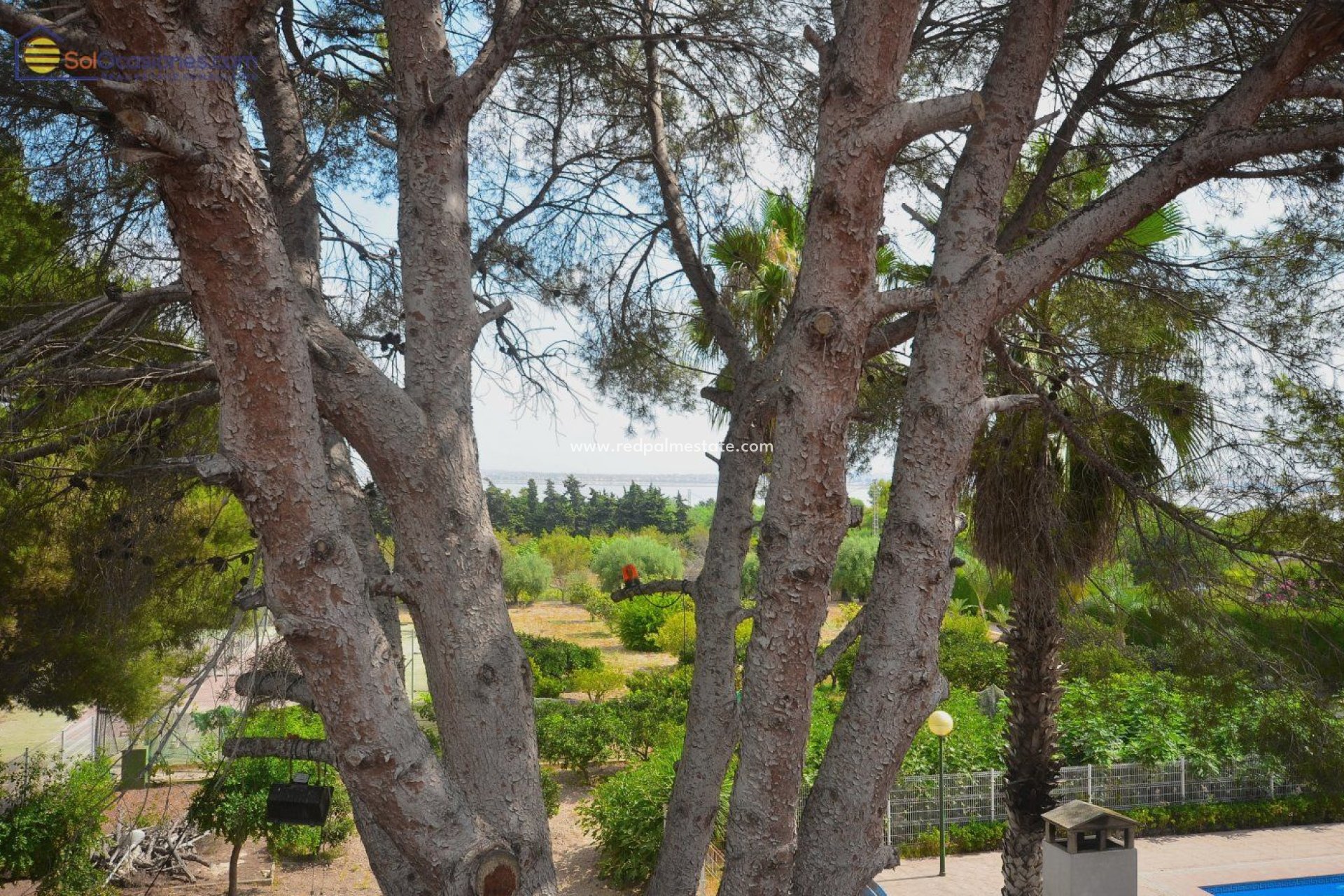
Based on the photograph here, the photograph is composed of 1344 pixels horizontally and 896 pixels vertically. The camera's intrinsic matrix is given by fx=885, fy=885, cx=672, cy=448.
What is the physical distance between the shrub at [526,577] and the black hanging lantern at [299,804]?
79.5 feet

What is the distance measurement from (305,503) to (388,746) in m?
0.54

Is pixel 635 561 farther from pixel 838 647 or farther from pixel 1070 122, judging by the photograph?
pixel 838 647

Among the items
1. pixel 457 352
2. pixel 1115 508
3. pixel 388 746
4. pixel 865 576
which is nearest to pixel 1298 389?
pixel 1115 508

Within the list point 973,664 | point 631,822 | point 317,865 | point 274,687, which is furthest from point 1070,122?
point 973,664

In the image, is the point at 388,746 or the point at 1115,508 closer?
the point at 388,746

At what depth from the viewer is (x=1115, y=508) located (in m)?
5.28

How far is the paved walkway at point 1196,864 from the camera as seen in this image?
8.02 meters

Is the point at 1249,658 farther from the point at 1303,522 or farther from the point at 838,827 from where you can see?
the point at 838,827

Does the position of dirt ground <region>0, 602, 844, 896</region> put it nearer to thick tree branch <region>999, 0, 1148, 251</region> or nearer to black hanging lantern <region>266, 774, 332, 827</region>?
black hanging lantern <region>266, 774, 332, 827</region>

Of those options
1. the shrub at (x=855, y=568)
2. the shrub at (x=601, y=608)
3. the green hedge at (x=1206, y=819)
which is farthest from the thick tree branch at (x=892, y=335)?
the shrub at (x=855, y=568)

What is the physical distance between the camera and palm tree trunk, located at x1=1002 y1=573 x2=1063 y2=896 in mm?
6637

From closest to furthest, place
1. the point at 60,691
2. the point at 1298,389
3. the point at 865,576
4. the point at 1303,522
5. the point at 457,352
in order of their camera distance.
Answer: the point at 457,352
the point at 1303,522
the point at 1298,389
the point at 60,691
the point at 865,576

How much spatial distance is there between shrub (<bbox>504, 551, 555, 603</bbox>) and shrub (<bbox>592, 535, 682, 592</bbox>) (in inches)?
74.3

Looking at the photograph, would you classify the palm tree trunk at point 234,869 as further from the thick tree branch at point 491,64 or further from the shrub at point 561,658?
the shrub at point 561,658
